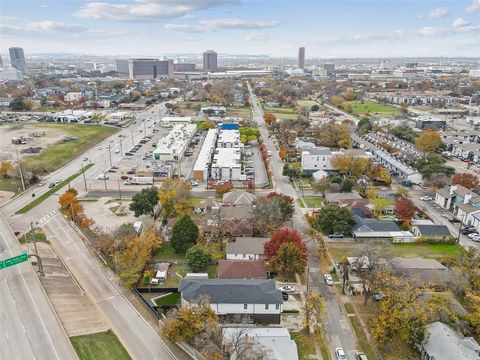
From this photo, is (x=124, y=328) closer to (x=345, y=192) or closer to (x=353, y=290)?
(x=353, y=290)

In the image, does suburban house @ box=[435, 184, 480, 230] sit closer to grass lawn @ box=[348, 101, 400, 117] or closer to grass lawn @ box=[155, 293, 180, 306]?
grass lawn @ box=[155, 293, 180, 306]

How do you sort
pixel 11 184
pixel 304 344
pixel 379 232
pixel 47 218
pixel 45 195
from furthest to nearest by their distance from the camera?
pixel 11 184, pixel 45 195, pixel 47 218, pixel 379 232, pixel 304 344

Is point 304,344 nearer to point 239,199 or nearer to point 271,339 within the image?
point 271,339

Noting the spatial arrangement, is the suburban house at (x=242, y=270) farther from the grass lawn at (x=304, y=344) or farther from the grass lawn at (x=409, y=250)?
the grass lawn at (x=409, y=250)

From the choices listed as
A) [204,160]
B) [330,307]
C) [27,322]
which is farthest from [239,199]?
[27,322]

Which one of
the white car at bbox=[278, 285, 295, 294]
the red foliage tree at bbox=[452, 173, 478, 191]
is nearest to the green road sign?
the white car at bbox=[278, 285, 295, 294]

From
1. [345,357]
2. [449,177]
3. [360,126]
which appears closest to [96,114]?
[360,126]

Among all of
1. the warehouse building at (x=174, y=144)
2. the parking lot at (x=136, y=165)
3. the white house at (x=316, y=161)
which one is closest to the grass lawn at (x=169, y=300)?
the parking lot at (x=136, y=165)
